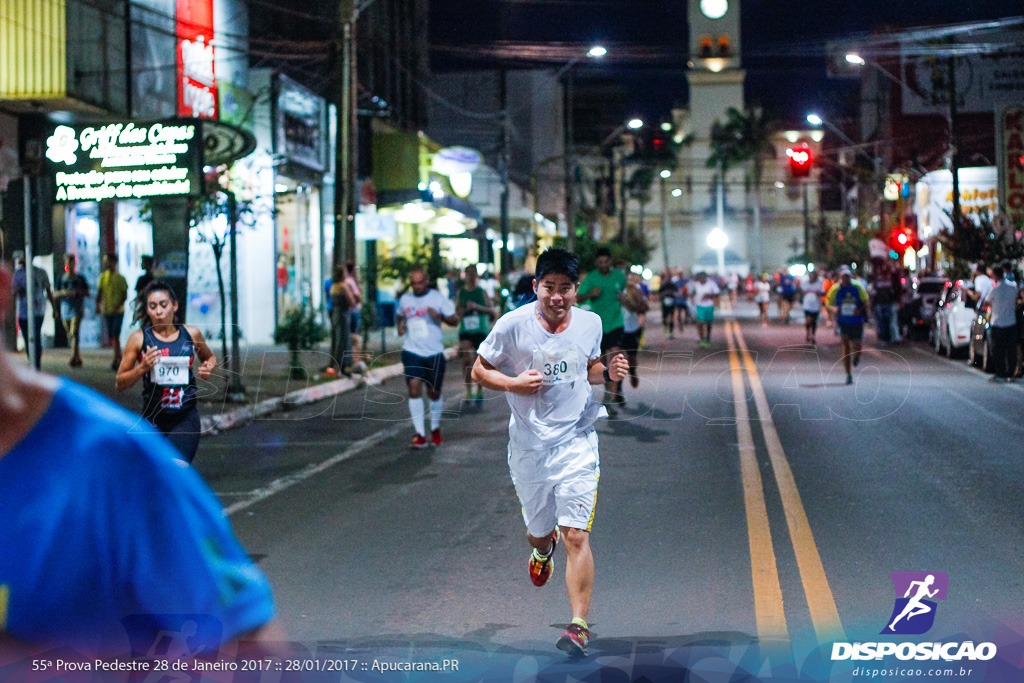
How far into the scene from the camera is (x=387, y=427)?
15.4 metres

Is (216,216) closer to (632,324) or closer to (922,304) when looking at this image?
(632,324)

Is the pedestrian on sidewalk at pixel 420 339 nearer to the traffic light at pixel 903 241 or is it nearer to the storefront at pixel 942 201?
the storefront at pixel 942 201

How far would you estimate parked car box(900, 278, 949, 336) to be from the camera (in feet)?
107

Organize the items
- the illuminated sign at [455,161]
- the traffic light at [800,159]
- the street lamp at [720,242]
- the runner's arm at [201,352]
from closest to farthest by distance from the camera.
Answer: the runner's arm at [201,352], the traffic light at [800,159], the illuminated sign at [455,161], the street lamp at [720,242]

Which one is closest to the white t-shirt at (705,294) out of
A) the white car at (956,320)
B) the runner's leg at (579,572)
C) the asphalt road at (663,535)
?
the white car at (956,320)

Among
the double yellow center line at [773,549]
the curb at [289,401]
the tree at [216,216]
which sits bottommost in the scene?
the double yellow center line at [773,549]

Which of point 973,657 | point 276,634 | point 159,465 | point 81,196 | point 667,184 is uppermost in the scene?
point 667,184

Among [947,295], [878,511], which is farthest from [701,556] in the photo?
[947,295]

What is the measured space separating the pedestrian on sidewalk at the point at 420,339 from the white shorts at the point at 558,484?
267 inches

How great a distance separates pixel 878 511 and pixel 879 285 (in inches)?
892

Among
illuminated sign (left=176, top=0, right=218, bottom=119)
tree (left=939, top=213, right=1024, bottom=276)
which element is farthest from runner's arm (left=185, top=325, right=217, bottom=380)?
tree (left=939, top=213, right=1024, bottom=276)

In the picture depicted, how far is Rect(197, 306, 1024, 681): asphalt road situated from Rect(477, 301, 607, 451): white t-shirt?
995 millimetres

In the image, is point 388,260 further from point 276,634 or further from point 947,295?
point 276,634

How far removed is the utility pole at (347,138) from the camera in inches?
862
